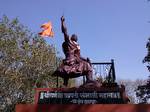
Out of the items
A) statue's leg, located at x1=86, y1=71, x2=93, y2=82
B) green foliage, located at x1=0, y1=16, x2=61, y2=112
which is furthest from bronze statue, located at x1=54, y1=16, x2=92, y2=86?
green foliage, located at x1=0, y1=16, x2=61, y2=112

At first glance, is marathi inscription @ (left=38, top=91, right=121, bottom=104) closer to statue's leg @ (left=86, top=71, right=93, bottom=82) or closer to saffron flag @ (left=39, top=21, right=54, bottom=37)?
statue's leg @ (left=86, top=71, right=93, bottom=82)

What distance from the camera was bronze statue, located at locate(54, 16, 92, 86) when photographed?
1197 centimetres

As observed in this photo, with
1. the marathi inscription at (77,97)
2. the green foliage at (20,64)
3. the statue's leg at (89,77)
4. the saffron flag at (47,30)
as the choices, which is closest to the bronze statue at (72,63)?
the statue's leg at (89,77)

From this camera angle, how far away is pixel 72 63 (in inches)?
477

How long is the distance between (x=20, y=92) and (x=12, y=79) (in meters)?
1.78

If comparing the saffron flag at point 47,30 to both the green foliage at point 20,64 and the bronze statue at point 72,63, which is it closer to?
the bronze statue at point 72,63

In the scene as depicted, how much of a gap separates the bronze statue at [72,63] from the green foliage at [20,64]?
1110 centimetres

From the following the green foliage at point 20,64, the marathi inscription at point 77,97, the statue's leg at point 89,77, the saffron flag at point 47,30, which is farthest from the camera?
the green foliage at point 20,64

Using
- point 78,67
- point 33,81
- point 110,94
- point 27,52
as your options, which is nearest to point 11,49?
point 27,52

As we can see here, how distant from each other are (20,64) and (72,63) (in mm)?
12465

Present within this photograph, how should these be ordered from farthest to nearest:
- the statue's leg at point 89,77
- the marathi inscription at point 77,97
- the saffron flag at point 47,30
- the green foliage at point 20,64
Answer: the green foliage at point 20,64 < the saffron flag at point 47,30 < the statue's leg at point 89,77 < the marathi inscription at point 77,97

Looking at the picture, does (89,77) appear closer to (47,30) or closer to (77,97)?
(77,97)

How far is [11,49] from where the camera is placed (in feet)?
76.8

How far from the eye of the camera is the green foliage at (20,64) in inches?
919
